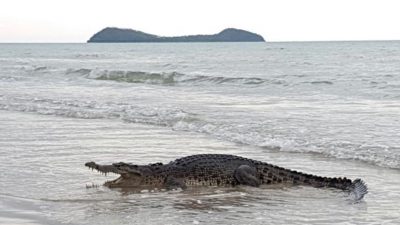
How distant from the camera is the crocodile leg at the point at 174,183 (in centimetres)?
759

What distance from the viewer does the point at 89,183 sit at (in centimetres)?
759

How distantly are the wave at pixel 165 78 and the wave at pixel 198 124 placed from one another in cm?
1070

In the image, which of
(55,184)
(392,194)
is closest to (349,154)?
(392,194)

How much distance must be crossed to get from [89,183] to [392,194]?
3457 millimetres

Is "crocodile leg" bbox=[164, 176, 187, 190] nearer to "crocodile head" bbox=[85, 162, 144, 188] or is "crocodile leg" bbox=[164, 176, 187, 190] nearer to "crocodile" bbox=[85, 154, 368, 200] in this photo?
"crocodile" bbox=[85, 154, 368, 200]

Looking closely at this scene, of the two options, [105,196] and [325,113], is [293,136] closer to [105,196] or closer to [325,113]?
[325,113]

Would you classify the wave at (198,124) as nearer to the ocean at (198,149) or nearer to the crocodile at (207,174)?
the ocean at (198,149)

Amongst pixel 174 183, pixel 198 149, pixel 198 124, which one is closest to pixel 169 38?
pixel 198 124

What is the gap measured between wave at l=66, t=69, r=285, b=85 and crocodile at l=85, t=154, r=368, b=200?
1857cm

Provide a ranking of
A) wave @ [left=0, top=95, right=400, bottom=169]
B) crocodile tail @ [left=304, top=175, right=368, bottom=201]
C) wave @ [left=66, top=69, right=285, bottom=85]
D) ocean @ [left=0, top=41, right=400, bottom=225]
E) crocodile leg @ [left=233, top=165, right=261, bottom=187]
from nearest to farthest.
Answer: ocean @ [left=0, top=41, right=400, bottom=225] < crocodile tail @ [left=304, top=175, right=368, bottom=201] < crocodile leg @ [left=233, top=165, right=261, bottom=187] < wave @ [left=0, top=95, right=400, bottom=169] < wave @ [left=66, top=69, right=285, bottom=85]

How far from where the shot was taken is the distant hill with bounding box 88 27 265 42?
184375 mm

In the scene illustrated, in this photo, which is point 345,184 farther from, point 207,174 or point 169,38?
point 169,38

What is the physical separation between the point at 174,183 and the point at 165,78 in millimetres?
24391

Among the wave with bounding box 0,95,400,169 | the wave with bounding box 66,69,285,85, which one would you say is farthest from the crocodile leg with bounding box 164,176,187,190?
the wave with bounding box 66,69,285,85
